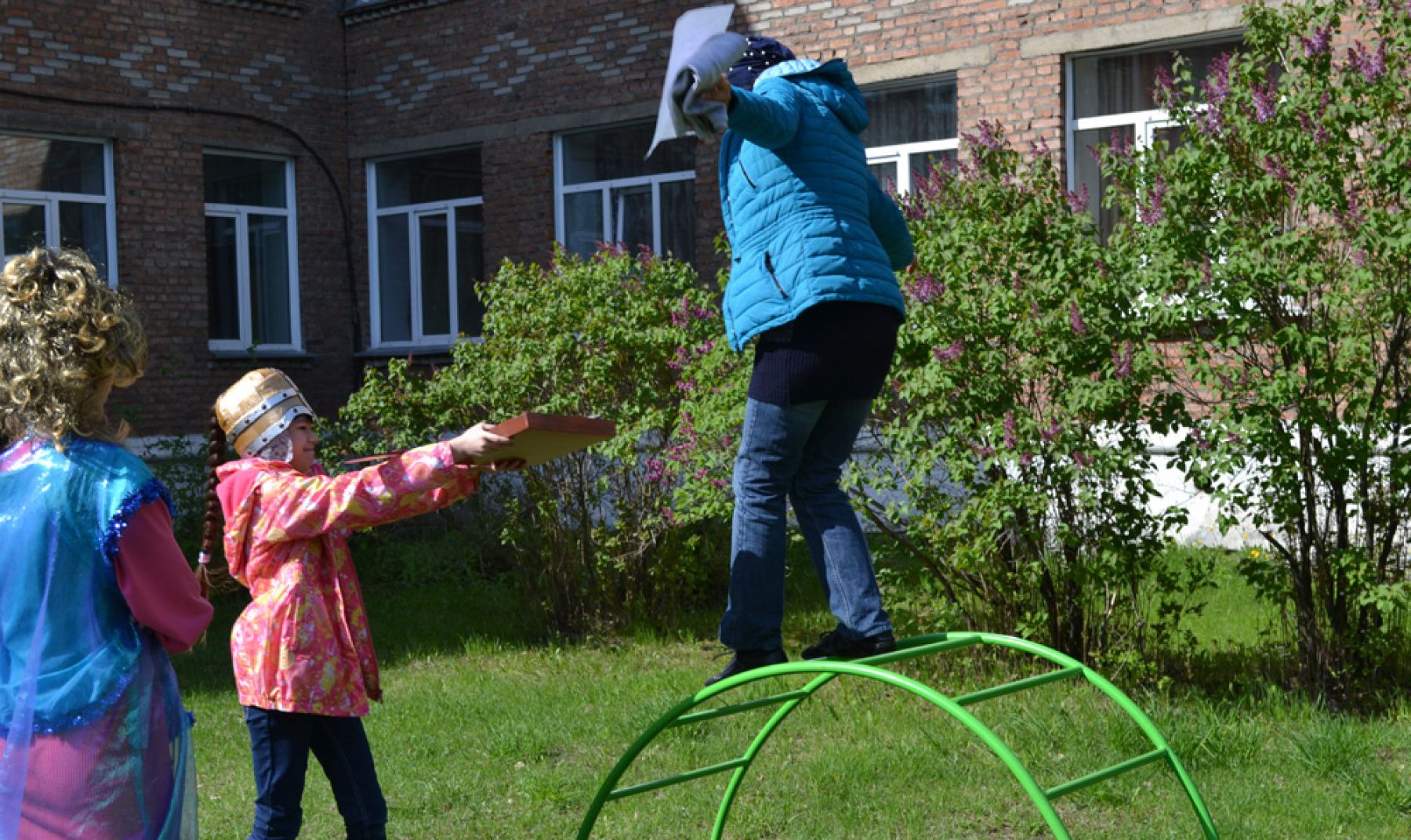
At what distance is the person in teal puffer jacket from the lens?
413cm

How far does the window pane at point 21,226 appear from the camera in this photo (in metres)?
14.3

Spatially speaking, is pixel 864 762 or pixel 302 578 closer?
pixel 302 578

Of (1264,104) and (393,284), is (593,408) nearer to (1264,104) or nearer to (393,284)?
(1264,104)

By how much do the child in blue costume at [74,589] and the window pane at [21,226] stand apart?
12167 mm

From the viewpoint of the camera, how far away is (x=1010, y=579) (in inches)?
276

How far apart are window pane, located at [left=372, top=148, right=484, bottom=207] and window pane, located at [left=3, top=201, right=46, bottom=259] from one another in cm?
348

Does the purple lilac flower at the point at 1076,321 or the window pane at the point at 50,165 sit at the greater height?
the window pane at the point at 50,165

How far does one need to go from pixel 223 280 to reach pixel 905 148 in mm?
7092

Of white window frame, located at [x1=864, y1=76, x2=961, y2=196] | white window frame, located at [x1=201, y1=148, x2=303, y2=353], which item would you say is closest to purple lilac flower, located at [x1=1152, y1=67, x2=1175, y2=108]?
white window frame, located at [x1=864, y1=76, x2=961, y2=196]

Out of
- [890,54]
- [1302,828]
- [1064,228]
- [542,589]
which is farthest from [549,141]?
[1302,828]

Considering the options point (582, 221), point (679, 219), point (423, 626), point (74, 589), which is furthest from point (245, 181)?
point (74, 589)

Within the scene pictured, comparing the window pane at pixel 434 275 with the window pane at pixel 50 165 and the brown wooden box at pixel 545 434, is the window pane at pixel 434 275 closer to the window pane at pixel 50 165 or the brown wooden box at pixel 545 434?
the window pane at pixel 50 165

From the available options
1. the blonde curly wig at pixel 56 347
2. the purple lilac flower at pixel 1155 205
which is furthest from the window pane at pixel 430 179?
the blonde curly wig at pixel 56 347

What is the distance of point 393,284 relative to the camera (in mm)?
16750
